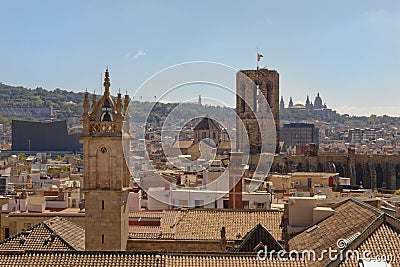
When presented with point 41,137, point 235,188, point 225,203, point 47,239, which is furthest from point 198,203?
point 41,137

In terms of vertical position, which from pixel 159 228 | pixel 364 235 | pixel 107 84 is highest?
pixel 107 84

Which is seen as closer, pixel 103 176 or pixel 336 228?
pixel 103 176

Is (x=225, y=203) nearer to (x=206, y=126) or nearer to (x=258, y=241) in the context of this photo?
(x=258, y=241)

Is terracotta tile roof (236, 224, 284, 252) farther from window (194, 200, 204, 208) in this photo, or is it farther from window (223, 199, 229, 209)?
window (194, 200, 204, 208)

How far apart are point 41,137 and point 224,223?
125 metres

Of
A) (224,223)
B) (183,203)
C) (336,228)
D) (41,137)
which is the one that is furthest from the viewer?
(41,137)

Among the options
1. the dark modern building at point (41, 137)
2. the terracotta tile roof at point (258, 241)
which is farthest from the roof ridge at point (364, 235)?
the dark modern building at point (41, 137)

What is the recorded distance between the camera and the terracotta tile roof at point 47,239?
19.1m

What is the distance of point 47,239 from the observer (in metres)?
19.5

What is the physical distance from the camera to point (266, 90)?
61062 mm

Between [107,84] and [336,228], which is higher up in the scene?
[107,84]

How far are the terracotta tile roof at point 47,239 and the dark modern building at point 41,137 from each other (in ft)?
405

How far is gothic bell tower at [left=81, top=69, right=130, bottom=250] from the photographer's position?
19.3 meters

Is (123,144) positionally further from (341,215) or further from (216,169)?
(216,169)
